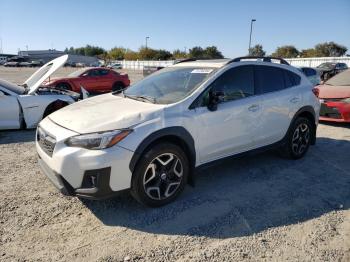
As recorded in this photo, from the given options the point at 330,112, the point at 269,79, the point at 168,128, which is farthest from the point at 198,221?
the point at 330,112

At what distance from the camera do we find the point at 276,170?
525cm

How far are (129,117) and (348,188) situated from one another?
316cm

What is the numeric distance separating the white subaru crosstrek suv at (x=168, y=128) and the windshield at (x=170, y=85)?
0.02 m

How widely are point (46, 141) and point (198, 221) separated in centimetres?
191

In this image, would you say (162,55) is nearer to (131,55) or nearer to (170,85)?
(131,55)

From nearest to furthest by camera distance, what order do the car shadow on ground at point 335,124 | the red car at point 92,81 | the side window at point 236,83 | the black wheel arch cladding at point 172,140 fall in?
the black wheel arch cladding at point 172,140 → the side window at point 236,83 → the car shadow on ground at point 335,124 → the red car at point 92,81

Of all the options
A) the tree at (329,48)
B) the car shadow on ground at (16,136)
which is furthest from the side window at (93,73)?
the tree at (329,48)

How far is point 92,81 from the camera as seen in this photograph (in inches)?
610

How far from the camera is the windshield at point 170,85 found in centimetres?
425

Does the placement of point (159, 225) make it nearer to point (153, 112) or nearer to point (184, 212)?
point (184, 212)

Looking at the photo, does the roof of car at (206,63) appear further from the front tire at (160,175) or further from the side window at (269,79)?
the front tire at (160,175)

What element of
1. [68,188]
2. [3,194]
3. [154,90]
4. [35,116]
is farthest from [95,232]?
[35,116]

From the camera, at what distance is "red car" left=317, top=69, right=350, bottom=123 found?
8211 mm

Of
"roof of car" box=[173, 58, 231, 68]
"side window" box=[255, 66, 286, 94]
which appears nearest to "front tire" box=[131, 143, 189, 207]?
"roof of car" box=[173, 58, 231, 68]
